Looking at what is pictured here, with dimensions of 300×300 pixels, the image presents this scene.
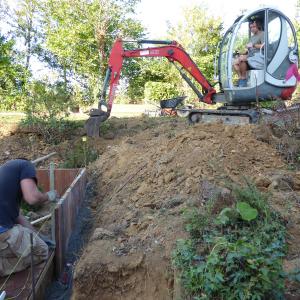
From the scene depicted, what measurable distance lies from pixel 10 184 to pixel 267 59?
6557mm

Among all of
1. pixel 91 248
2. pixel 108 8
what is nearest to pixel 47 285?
pixel 91 248

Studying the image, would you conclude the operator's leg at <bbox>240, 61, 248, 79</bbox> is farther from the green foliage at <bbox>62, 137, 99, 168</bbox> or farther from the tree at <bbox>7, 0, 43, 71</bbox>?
the tree at <bbox>7, 0, 43, 71</bbox>

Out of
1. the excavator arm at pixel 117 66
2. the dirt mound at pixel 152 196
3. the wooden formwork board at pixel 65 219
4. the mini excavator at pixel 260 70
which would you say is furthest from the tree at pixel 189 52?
the wooden formwork board at pixel 65 219

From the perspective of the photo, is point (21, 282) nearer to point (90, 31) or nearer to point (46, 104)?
point (46, 104)

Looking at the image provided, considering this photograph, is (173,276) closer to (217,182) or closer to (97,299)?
(97,299)

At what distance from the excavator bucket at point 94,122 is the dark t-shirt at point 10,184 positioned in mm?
5959

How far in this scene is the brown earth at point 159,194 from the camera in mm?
4070

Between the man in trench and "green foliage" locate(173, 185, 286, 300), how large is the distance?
1712mm

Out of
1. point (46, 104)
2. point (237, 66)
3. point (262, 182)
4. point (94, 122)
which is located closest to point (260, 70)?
point (237, 66)

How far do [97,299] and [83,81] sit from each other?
20430mm

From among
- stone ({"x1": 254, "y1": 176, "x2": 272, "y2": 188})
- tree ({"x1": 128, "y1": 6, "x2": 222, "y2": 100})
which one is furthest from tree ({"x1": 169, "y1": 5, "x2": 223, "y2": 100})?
stone ({"x1": 254, "y1": 176, "x2": 272, "y2": 188})

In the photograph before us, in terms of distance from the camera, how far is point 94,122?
1048 centimetres

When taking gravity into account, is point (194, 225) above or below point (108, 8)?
below

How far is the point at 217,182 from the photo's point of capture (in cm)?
515
